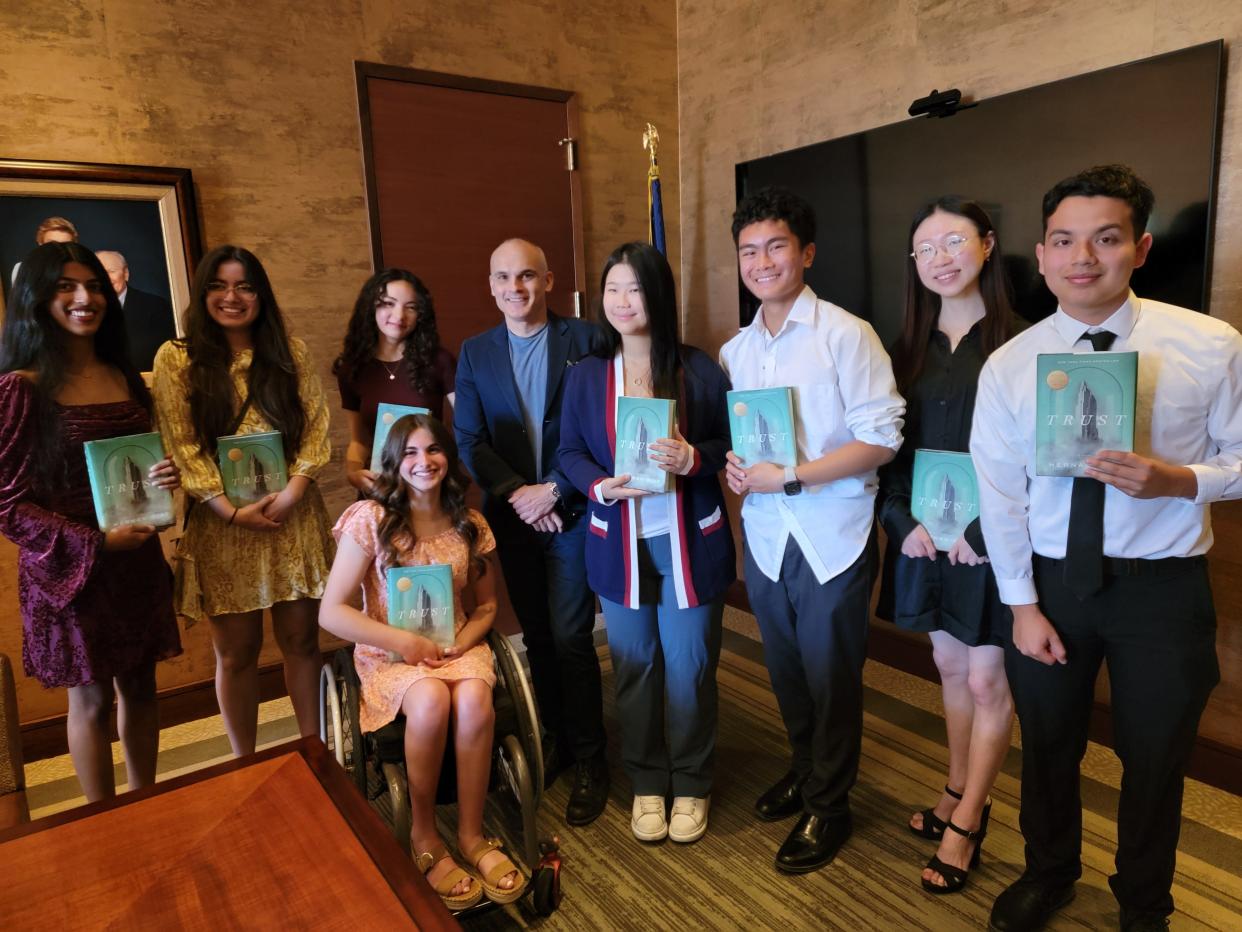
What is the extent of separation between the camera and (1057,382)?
142 centimetres

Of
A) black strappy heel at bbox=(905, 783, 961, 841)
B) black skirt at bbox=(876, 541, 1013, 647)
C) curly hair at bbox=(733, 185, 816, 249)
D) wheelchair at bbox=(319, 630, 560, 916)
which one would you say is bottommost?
black strappy heel at bbox=(905, 783, 961, 841)

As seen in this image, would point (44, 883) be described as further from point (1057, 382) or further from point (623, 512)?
point (1057, 382)

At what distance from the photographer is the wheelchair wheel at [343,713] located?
180 cm

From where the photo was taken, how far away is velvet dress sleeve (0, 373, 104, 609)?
180cm

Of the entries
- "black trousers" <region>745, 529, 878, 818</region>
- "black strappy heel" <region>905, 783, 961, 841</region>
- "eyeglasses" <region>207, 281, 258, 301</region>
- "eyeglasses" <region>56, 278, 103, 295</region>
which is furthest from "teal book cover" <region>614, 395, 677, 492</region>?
"eyeglasses" <region>56, 278, 103, 295</region>

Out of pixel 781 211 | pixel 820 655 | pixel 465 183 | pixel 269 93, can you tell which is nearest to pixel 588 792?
pixel 820 655

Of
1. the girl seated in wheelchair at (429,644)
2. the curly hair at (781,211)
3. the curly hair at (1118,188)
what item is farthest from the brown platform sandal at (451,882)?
the curly hair at (1118,188)

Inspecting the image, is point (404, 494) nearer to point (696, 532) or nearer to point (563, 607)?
point (563, 607)

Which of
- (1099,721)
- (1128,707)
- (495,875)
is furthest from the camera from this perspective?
(1099,721)

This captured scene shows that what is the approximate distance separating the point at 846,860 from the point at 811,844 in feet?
0.39

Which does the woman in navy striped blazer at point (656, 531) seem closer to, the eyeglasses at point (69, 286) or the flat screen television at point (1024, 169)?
the flat screen television at point (1024, 169)

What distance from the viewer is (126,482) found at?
1845 mm

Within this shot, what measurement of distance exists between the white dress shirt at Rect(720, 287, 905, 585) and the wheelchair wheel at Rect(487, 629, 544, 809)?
703 mm

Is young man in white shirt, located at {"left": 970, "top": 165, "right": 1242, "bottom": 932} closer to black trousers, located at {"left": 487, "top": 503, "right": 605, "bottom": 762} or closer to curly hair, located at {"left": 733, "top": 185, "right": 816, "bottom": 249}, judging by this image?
curly hair, located at {"left": 733, "top": 185, "right": 816, "bottom": 249}
